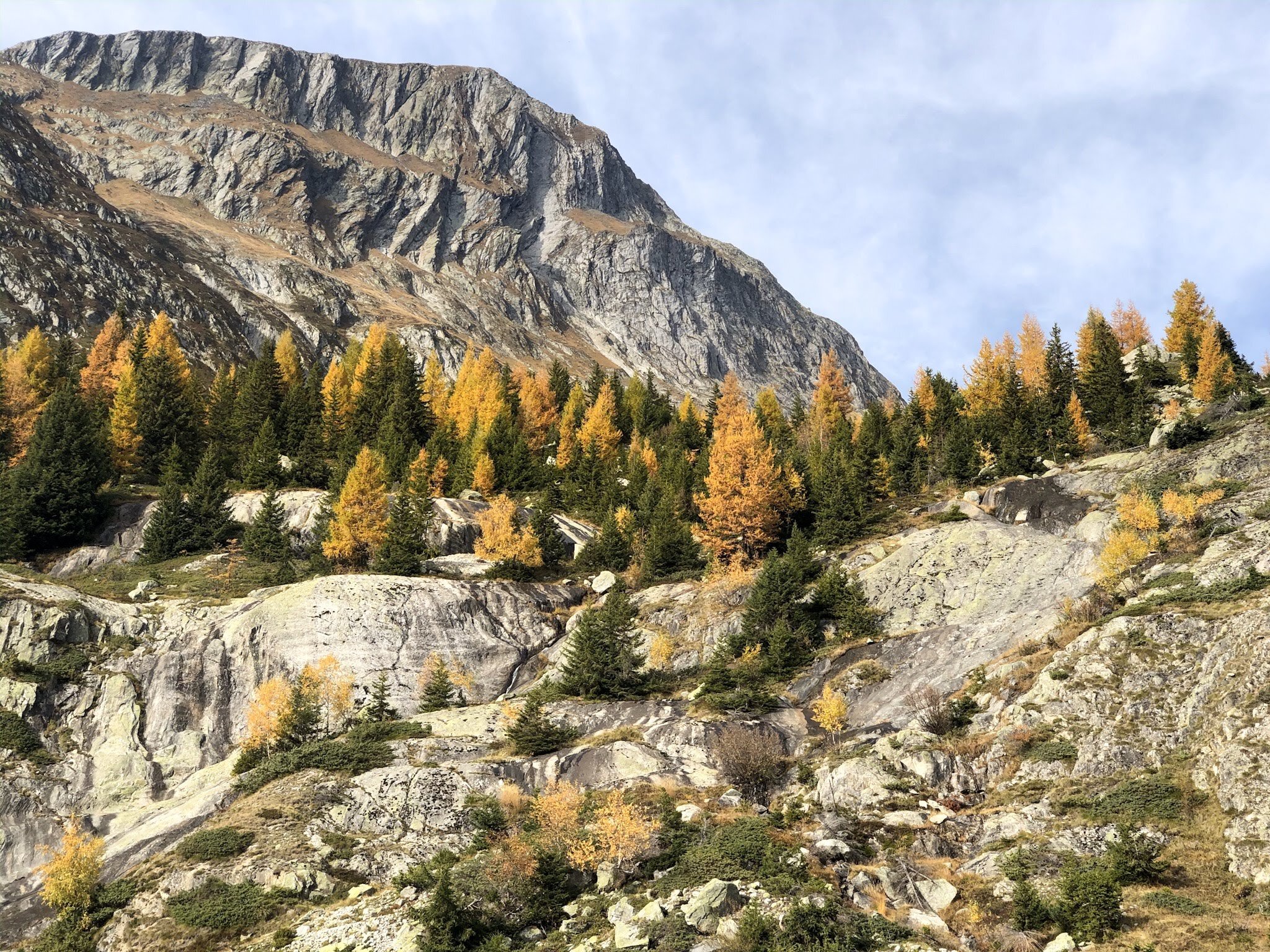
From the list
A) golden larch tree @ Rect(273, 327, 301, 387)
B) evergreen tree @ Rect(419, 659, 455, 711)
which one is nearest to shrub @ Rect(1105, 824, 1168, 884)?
evergreen tree @ Rect(419, 659, 455, 711)

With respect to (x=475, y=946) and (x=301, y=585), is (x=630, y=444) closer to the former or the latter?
(x=301, y=585)

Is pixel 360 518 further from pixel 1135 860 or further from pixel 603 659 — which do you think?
pixel 1135 860

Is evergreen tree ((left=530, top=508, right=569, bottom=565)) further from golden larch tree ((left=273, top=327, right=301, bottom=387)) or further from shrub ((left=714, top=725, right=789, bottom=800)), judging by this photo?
golden larch tree ((left=273, top=327, right=301, bottom=387))

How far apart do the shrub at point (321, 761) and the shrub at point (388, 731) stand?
1.07m

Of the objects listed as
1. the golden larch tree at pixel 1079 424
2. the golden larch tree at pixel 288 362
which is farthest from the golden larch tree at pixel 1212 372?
the golden larch tree at pixel 288 362

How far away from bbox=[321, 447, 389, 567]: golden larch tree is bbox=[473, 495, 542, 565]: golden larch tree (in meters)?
8.58

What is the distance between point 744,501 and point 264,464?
48.1 meters

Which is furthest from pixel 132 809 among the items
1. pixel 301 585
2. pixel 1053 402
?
pixel 1053 402

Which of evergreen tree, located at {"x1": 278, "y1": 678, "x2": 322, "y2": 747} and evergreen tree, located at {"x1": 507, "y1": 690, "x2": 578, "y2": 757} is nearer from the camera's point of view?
evergreen tree, located at {"x1": 507, "y1": 690, "x2": 578, "y2": 757}

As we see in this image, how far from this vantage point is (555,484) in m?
89.3

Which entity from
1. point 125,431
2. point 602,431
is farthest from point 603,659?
point 125,431

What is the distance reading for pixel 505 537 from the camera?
73125 millimetres

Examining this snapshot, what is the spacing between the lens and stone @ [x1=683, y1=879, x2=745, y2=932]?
100 feet

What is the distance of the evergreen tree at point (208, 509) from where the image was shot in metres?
75.1
